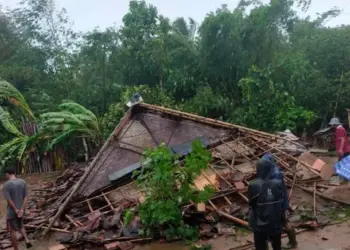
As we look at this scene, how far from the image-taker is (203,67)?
17297mm

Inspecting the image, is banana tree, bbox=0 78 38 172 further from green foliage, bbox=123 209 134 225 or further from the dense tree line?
green foliage, bbox=123 209 134 225

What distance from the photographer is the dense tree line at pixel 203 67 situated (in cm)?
1544

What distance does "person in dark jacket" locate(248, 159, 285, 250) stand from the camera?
4.63 metres

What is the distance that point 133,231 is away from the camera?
23.6 ft

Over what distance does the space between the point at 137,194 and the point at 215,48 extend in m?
9.47

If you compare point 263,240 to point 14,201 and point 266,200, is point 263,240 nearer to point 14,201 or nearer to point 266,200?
point 266,200

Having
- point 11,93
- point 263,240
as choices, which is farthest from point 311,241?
point 11,93

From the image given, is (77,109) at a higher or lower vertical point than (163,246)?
higher

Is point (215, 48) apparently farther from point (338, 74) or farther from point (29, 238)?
point (29, 238)

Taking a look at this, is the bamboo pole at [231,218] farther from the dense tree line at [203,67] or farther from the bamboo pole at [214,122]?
the dense tree line at [203,67]

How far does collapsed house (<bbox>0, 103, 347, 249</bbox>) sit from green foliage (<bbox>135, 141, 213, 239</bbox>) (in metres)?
0.43

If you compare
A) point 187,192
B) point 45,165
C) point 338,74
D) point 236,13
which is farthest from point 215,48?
point 187,192

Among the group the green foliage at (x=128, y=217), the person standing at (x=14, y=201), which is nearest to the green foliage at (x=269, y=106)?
the green foliage at (x=128, y=217)

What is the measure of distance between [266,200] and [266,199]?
0.04ft
